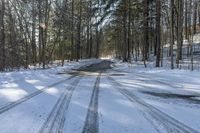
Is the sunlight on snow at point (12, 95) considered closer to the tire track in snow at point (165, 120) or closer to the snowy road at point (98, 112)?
the snowy road at point (98, 112)

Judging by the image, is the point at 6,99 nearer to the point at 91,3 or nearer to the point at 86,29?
the point at 91,3

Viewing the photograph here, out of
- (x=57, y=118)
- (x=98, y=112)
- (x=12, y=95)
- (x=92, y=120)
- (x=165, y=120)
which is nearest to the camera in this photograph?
(x=92, y=120)

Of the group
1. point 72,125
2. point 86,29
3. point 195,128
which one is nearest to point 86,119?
point 72,125

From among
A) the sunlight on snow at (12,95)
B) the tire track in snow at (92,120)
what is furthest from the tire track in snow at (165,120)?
the sunlight on snow at (12,95)

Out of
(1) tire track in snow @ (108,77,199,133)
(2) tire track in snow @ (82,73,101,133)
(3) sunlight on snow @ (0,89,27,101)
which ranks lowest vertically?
(1) tire track in snow @ (108,77,199,133)

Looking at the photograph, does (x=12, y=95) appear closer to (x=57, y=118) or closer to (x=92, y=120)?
(x=57, y=118)

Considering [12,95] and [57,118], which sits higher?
[12,95]

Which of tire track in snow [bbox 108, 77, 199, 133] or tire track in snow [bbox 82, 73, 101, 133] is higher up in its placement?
tire track in snow [bbox 82, 73, 101, 133]

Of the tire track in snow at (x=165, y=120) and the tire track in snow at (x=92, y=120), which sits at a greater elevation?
the tire track in snow at (x=92, y=120)

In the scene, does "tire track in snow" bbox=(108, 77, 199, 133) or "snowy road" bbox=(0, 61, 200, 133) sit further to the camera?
"snowy road" bbox=(0, 61, 200, 133)

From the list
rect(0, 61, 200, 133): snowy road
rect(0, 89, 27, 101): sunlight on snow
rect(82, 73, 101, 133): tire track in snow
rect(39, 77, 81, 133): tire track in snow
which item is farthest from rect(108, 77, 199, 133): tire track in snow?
rect(0, 89, 27, 101): sunlight on snow

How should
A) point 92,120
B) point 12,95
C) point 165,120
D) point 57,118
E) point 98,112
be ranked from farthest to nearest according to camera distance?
point 12,95 < point 98,112 < point 57,118 < point 165,120 < point 92,120

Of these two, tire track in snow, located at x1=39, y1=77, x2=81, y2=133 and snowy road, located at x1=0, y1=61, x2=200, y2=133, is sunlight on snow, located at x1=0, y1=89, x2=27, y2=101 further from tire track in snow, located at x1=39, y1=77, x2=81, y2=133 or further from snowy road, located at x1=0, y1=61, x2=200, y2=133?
tire track in snow, located at x1=39, y1=77, x2=81, y2=133

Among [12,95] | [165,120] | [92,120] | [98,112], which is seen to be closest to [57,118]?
[92,120]
